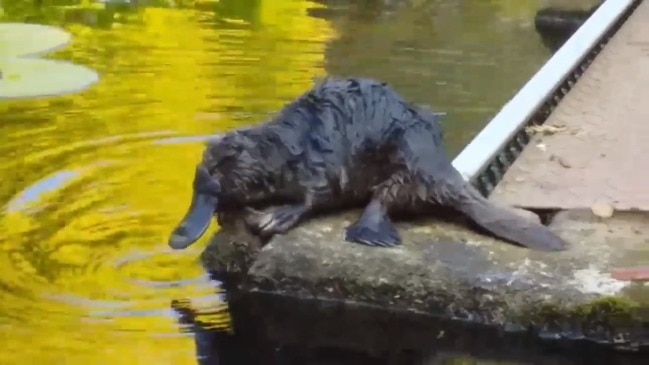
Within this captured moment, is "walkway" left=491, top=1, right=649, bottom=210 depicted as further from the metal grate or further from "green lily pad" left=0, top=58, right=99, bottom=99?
"green lily pad" left=0, top=58, right=99, bottom=99

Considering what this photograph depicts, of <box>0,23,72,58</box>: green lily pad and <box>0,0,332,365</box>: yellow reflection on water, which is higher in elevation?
<box>0,0,332,365</box>: yellow reflection on water

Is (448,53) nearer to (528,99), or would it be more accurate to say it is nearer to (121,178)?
(528,99)

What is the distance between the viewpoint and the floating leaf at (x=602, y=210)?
3150 millimetres

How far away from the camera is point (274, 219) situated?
9.37ft

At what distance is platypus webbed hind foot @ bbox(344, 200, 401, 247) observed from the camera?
2.83 metres

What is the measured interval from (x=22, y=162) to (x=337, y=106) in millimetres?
1181

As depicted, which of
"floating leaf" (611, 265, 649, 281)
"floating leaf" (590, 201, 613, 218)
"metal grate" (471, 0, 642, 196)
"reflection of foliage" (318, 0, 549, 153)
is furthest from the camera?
"reflection of foliage" (318, 0, 549, 153)

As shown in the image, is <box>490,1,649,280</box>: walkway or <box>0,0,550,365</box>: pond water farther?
<box>490,1,649,280</box>: walkway

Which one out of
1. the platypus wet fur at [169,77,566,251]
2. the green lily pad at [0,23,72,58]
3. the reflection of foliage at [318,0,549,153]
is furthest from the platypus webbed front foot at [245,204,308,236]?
the green lily pad at [0,23,72,58]

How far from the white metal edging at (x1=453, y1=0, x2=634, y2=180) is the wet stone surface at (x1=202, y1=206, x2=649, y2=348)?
2.02 ft

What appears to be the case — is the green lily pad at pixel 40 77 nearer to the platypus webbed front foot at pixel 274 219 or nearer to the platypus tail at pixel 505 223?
the platypus webbed front foot at pixel 274 219

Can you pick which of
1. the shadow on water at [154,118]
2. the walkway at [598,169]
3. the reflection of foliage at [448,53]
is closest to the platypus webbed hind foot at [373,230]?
the shadow on water at [154,118]

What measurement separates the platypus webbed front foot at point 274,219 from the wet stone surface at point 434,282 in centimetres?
3

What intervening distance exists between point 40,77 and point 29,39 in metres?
0.95
